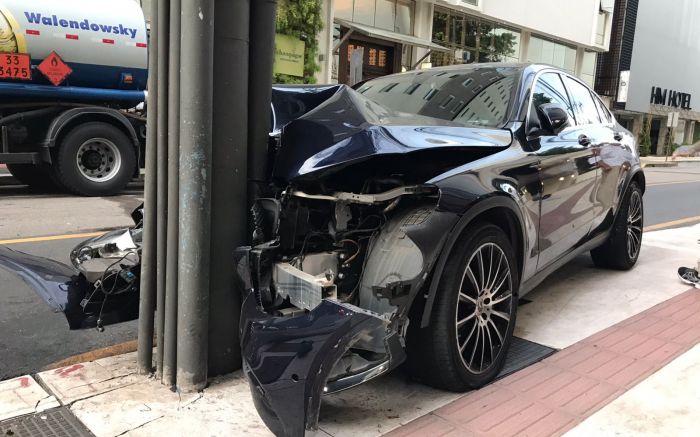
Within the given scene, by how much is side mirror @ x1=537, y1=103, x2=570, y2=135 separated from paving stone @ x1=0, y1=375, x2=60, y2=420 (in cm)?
325

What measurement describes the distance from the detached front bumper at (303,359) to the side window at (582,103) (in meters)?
3.14

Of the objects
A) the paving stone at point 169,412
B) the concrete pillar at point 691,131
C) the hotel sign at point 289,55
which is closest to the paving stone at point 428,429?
the paving stone at point 169,412

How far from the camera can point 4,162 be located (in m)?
9.01

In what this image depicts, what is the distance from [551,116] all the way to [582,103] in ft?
4.81

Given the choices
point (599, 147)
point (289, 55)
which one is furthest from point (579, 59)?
point (599, 147)

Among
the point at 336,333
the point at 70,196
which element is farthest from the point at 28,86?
the point at 336,333

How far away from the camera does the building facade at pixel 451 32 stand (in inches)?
738

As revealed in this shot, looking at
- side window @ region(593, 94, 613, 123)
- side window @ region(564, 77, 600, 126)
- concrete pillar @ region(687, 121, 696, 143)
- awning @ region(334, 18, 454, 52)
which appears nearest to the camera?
side window @ region(564, 77, 600, 126)

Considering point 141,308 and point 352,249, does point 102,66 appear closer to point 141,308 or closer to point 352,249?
point 141,308

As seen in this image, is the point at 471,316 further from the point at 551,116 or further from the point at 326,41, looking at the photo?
the point at 326,41

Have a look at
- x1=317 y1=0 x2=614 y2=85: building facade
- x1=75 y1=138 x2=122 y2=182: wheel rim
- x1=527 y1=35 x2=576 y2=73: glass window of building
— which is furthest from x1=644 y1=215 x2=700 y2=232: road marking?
x1=527 y1=35 x2=576 y2=73: glass window of building

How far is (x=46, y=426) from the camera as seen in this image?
2742 millimetres

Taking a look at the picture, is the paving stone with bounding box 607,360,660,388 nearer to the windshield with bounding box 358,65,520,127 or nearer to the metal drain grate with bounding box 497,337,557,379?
the metal drain grate with bounding box 497,337,557,379

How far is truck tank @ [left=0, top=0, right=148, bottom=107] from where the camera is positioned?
876cm
